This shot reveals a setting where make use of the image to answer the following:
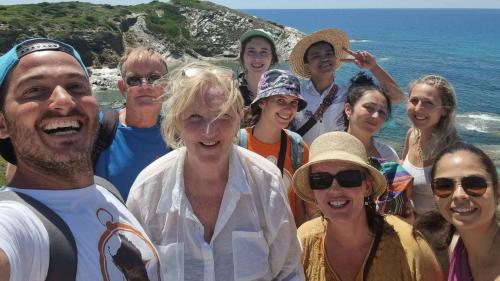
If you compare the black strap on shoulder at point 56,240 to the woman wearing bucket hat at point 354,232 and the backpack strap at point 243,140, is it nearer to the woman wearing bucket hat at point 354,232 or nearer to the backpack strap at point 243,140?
the woman wearing bucket hat at point 354,232

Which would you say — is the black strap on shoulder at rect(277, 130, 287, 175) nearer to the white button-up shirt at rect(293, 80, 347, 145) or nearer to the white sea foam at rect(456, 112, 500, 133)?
the white button-up shirt at rect(293, 80, 347, 145)

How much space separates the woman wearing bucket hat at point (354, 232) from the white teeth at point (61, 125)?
169 centimetres

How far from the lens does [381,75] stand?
19.8ft

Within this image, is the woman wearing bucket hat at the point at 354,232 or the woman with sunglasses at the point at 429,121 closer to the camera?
the woman wearing bucket hat at the point at 354,232

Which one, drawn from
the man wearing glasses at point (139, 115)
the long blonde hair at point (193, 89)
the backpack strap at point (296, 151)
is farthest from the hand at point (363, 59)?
the long blonde hair at point (193, 89)

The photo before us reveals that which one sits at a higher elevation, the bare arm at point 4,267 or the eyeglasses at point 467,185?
the bare arm at point 4,267

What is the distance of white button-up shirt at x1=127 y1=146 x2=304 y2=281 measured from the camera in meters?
2.96

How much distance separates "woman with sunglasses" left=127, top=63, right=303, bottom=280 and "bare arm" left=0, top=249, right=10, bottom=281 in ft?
3.81

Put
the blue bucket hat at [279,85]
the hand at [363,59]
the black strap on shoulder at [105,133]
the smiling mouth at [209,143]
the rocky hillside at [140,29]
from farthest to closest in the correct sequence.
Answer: the rocky hillside at [140,29] → the hand at [363,59] → the blue bucket hat at [279,85] → the black strap on shoulder at [105,133] → the smiling mouth at [209,143]

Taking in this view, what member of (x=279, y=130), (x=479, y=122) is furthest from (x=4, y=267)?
(x=479, y=122)

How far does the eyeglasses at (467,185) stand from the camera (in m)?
3.30

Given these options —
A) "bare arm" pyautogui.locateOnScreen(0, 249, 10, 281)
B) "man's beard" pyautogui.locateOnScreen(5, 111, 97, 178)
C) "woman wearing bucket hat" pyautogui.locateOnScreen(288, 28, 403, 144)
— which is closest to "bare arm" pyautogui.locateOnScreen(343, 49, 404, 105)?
"woman wearing bucket hat" pyautogui.locateOnScreen(288, 28, 403, 144)

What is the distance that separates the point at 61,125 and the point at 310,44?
15.0 ft

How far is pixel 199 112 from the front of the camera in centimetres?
305
